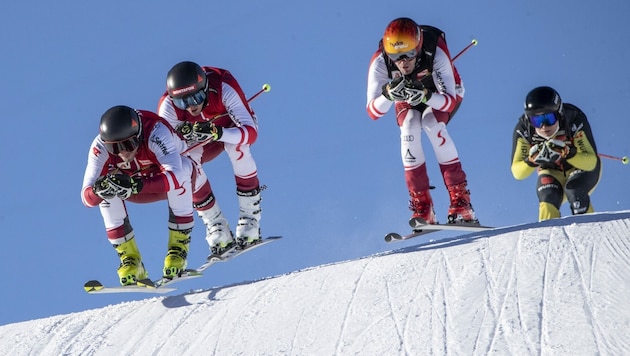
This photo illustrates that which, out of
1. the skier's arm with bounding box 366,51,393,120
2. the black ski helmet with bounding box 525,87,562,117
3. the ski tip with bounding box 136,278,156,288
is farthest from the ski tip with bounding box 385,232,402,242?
the ski tip with bounding box 136,278,156,288

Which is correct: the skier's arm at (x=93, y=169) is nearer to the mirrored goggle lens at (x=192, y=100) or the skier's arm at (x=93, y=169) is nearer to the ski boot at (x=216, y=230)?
the mirrored goggle lens at (x=192, y=100)

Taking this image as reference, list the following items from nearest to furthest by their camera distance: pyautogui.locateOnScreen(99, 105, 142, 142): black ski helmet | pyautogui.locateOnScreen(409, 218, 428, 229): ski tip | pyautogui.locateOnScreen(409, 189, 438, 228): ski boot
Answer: pyautogui.locateOnScreen(99, 105, 142, 142): black ski helmet < pyautogui.locateOnScreen(409, 218, 428, 229): ski tip < pyautogui.locateOnScreen(409, 189, 438, 228): ski boot

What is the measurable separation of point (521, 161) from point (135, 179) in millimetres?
4147

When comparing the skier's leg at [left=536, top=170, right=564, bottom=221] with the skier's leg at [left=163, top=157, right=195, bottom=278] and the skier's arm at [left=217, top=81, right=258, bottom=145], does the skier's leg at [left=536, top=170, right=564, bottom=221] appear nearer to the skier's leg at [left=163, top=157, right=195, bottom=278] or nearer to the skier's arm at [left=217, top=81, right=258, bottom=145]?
the skier's arm at [left=217, top=81, right=258, bottom=145]

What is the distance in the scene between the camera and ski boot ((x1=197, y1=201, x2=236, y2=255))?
40.2 ft

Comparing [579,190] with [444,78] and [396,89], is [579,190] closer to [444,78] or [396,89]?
[444,78]

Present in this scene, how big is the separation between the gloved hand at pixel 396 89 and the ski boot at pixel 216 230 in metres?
2.55

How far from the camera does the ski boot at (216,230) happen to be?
40.2 ft

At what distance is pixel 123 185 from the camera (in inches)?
408

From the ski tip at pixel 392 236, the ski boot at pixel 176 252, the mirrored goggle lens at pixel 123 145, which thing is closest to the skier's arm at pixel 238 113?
the ski boot at pixel 176 252

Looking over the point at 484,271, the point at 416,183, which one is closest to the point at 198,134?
the point at 416,183

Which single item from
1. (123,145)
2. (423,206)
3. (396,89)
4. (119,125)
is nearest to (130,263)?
(123,145)

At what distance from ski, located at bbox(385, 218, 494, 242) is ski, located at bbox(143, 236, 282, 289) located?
1.78 metres

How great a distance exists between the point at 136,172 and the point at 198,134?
77 centimetres
